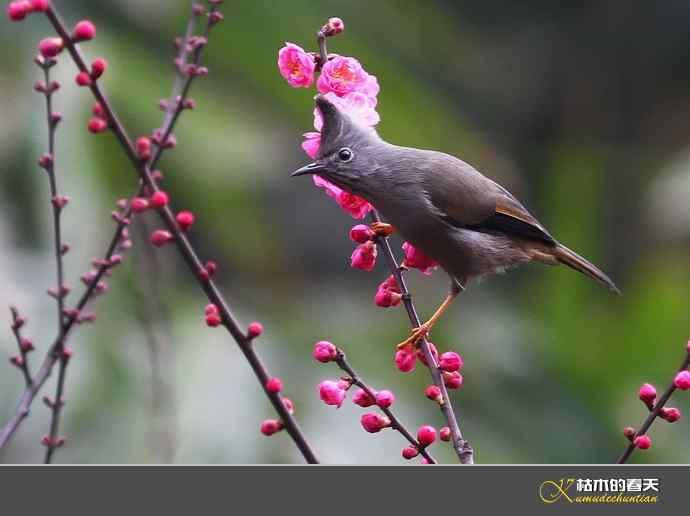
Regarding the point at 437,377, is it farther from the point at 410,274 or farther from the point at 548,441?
→ the point at 410,274

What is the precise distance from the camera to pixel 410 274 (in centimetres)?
862

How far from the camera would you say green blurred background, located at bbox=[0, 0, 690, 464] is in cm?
536

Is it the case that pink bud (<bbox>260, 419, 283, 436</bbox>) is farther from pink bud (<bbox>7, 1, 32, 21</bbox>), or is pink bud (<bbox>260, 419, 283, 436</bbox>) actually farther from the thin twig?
pink bud (<bbox>7, 1, 32, 21</bbox>)

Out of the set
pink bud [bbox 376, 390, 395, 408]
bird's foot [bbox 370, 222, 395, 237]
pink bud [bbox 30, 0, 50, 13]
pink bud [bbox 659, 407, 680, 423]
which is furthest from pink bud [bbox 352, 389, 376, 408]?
pink bud [bbox 30, 0, 50, 13]

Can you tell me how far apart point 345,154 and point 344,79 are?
12.4 inches

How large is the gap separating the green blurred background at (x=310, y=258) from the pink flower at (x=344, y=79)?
854 millimetres

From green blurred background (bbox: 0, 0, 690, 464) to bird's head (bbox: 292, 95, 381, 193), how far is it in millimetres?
644

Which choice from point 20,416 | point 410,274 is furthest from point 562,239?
point 20,416

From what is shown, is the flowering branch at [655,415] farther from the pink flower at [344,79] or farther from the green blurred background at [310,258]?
the green blurred background at [310,258]

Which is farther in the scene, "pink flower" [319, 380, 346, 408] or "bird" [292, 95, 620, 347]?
"bird" [292, 95, 620, 347]

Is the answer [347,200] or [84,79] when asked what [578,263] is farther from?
[84,79]

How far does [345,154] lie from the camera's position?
289cm

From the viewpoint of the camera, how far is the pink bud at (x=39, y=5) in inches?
73.8

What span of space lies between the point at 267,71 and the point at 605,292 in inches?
111
